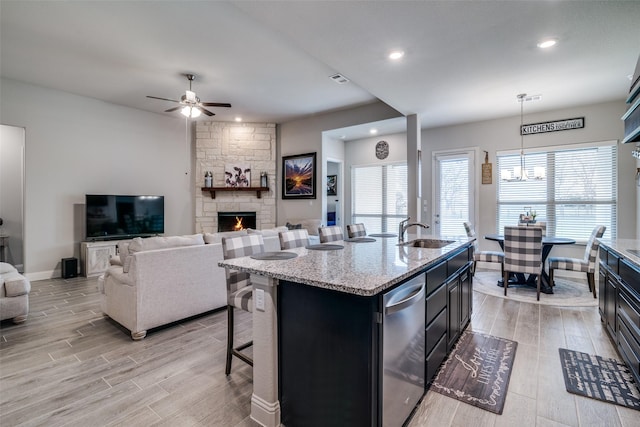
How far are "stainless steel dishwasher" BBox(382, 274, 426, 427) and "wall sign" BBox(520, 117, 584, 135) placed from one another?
520cm

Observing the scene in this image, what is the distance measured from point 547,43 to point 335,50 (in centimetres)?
211

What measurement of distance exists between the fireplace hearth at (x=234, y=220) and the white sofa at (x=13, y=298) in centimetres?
397

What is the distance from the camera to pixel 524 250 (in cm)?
398

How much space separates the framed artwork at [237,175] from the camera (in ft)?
22.9

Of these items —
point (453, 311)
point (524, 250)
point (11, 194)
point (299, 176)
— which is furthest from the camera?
point (299, 176)

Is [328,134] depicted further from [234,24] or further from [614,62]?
[614,62]

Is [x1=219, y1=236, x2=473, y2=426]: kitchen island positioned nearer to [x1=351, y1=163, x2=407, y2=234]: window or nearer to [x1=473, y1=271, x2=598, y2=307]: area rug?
[x1=473, y1=271, x2=598, y2=307]: area rug

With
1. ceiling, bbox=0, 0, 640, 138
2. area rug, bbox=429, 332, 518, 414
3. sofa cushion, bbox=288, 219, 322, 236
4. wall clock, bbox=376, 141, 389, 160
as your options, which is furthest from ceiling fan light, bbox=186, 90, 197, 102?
area rug, bbox=429, 332, 518, 414

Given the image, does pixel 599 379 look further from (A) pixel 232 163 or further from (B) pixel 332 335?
(A) pixel 232 163

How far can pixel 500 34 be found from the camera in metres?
2.78

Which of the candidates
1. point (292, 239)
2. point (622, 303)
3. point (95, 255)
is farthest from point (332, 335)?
point (95, 255)

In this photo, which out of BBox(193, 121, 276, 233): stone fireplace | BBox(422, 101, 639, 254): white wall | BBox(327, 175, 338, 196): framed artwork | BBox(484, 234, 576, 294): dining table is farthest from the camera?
BBox(327, 175, 338, 196): framed artwork

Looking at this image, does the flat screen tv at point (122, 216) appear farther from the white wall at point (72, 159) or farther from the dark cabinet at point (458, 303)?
the dark cabinet at point (458, 303)

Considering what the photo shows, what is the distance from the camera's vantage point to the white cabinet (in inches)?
204
